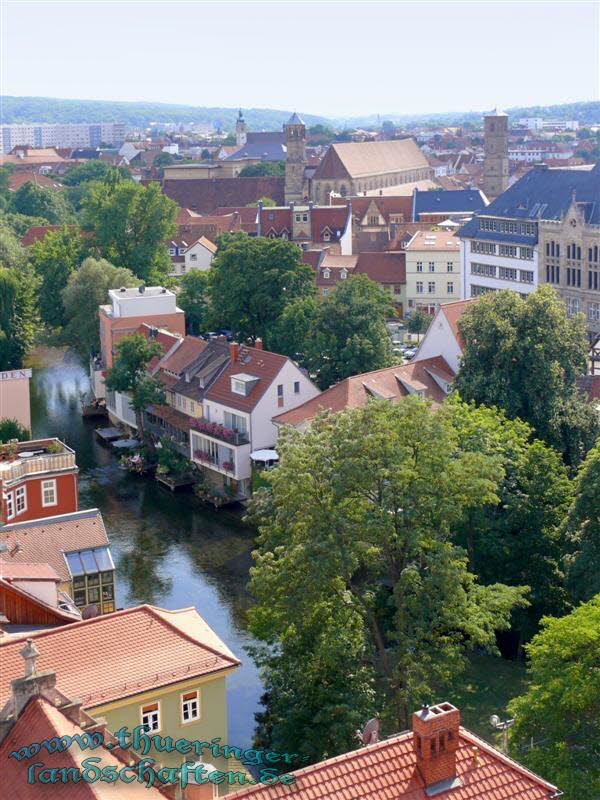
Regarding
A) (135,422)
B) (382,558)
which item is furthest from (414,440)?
(135,422)

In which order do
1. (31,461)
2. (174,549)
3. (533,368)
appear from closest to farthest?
(31,461) < (533,368) < (174,549)

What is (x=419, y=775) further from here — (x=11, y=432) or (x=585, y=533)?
(x=11, y=432)

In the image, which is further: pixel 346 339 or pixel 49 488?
pixel 346 339

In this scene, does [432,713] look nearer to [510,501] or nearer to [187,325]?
[510,501]

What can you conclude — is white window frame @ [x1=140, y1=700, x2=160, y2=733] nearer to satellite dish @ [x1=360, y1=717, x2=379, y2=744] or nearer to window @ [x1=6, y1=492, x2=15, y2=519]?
satellite dish @ [x1=360, y1=717, x2=379, y2=744]

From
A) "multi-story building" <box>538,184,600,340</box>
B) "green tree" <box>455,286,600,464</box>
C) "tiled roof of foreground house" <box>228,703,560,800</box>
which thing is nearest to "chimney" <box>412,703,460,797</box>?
"tiled roof of foreground house" <box>228,703,560,800</box>

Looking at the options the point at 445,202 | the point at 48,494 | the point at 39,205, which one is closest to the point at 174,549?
the point at 48,494
